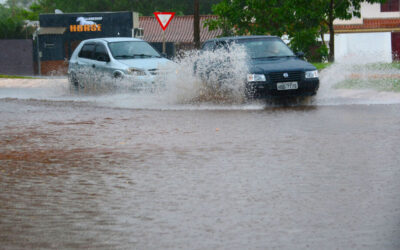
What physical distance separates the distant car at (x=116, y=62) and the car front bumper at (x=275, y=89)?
3.55 meters

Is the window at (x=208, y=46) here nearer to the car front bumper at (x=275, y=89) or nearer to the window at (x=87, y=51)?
the car front bumper at (x=275, y=89)

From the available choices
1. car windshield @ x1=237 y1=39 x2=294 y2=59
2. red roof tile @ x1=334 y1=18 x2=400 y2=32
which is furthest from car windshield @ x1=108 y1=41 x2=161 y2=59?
red roof tile @ x1=334 y1=18 x2=400 y2=32

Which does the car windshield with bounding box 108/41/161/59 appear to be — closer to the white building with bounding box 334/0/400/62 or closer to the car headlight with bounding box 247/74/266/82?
the car headlight with bounding box 247/74/266/82

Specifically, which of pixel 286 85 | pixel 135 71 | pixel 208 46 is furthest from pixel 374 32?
pixel 286 85

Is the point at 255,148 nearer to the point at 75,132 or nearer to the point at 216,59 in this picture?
the point at 75,132

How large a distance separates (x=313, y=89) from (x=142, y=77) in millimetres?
4497

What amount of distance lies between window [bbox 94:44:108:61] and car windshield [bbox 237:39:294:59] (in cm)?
422

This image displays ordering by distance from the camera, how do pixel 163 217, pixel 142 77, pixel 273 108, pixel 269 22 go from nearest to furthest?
1. pixel 163 217
2. pixel 273 108
3. pixel 142 77
4. pixel 269 22

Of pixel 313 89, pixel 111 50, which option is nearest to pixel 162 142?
pixel 313 89

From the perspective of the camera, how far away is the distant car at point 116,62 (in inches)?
779

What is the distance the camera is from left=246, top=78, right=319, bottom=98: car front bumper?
16.8 m

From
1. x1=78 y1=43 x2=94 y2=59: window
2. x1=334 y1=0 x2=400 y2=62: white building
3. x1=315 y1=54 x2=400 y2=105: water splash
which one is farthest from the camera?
x1=334 y1=0 x2=400 y2=62: white building

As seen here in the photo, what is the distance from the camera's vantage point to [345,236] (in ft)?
18.4

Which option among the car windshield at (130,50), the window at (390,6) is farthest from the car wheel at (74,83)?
the window at (390,6)
